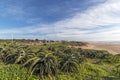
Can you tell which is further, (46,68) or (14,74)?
(46,68)

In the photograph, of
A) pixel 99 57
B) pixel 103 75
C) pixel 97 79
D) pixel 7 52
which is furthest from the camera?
pixel 99 57

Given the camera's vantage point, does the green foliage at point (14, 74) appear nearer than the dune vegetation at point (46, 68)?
Yes

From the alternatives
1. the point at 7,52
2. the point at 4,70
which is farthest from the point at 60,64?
the point at 7,52

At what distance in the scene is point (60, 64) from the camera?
20.7 meters

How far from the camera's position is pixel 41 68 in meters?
18.3

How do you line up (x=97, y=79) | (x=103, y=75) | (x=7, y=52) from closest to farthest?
(x=97, y=79)
(x=103, y=75)
(x=7, y=52)

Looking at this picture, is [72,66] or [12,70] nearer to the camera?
[12,70]

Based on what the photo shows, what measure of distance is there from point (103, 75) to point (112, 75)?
1.14 metres

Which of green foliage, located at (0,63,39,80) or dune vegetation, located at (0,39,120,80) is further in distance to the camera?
→ dune vegetation, located at (0,39,120,80)

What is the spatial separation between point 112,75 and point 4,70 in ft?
40.2

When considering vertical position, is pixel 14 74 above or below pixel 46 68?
below

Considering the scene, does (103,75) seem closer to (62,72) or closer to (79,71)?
(79,71)

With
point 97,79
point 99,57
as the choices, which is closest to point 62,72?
point 97,79

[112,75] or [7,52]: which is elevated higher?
[7,52]
